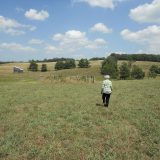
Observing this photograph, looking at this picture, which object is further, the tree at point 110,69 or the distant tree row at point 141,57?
the distant tree row at point 141,57

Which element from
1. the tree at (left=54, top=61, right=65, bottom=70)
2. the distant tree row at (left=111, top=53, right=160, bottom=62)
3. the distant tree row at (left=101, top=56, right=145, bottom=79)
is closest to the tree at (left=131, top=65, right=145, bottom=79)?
the distant tree row at (left=101, top=56, right=145, bottom=79)

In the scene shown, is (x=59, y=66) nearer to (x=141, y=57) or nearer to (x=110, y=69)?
(x=110, y=69)

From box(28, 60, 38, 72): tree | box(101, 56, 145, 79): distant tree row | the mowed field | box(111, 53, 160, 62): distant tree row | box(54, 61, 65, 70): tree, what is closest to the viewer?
the mowed field

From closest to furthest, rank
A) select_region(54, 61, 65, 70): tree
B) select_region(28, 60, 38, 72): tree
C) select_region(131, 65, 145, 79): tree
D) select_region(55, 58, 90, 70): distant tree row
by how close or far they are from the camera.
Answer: select_region(131, 65, 145, 79): tree, select_region(55, 58, 90, 70): distant tree row, select_region(54, 61, 65, 70): tree, select_region(28, 60, 38, 72): tree

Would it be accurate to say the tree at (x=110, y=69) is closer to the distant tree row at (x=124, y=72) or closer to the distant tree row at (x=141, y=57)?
the distant tree row at (x=124, y=72)

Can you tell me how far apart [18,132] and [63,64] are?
14206 cm

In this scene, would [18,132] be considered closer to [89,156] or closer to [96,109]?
[89,156]

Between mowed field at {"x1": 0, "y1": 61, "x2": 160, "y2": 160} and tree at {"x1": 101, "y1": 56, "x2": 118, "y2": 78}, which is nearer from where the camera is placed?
mowed field at {"x1": 0, "y1": 61, "x2": 160, "y2": 160}

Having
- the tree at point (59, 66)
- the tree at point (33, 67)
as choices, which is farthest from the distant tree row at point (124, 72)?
the tree at point (33, 67)

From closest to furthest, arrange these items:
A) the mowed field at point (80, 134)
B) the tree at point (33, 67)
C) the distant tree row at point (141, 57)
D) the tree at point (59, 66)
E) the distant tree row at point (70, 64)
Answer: the mowed field at point (80, 134) < the distant tree row at point (70, 64) < the tree at point (59, 66) < the tree at point (33, 67) < the distant tree row at point (141, 57)

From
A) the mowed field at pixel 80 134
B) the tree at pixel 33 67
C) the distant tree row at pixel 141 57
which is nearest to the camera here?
the mowed field at pixel 80 134

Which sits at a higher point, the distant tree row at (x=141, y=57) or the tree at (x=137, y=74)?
the distant tree row at (x=141, y=57)

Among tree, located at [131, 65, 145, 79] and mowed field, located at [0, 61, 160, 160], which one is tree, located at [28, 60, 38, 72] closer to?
tree, located at [131, 65, 145, 79]

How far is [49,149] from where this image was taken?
11.5 meters
